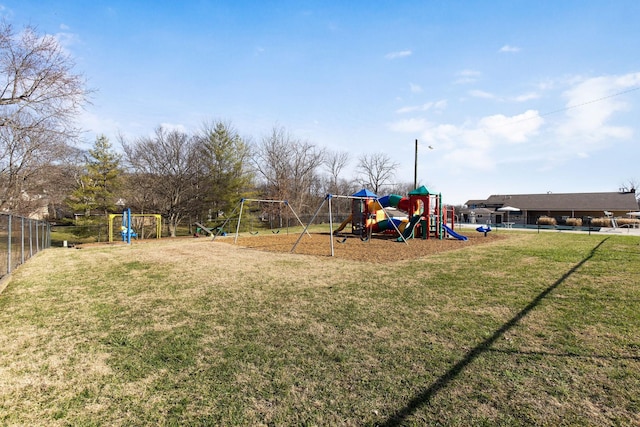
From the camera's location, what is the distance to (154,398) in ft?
8.38

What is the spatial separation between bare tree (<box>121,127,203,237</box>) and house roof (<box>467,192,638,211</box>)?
42.2 meters

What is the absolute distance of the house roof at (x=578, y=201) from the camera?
3759 cm

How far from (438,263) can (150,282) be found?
728cm

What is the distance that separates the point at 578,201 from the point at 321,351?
49.3m

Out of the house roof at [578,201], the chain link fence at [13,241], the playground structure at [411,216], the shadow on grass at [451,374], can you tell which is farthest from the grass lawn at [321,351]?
the house roof at [578,201]

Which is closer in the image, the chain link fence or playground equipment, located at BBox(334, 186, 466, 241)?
the chain link fence

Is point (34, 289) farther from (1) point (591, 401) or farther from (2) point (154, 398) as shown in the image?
(1) point (591, 401)

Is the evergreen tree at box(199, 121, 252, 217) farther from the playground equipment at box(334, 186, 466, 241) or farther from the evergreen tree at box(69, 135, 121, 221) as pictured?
the playground equipment at box(334, 186, 466, 241)

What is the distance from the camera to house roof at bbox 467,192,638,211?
37.6 m

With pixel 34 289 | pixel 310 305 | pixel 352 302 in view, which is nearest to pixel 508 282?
pixel 352 302

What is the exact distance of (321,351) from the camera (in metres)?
3.43

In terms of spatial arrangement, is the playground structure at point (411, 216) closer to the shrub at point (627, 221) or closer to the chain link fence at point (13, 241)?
the chain link fence at point (13, 241)

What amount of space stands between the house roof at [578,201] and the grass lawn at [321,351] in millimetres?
41377

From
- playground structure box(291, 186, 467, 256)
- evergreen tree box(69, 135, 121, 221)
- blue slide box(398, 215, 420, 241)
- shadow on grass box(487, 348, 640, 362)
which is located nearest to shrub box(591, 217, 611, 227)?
playground structure box(291, 186, 467, 256)
